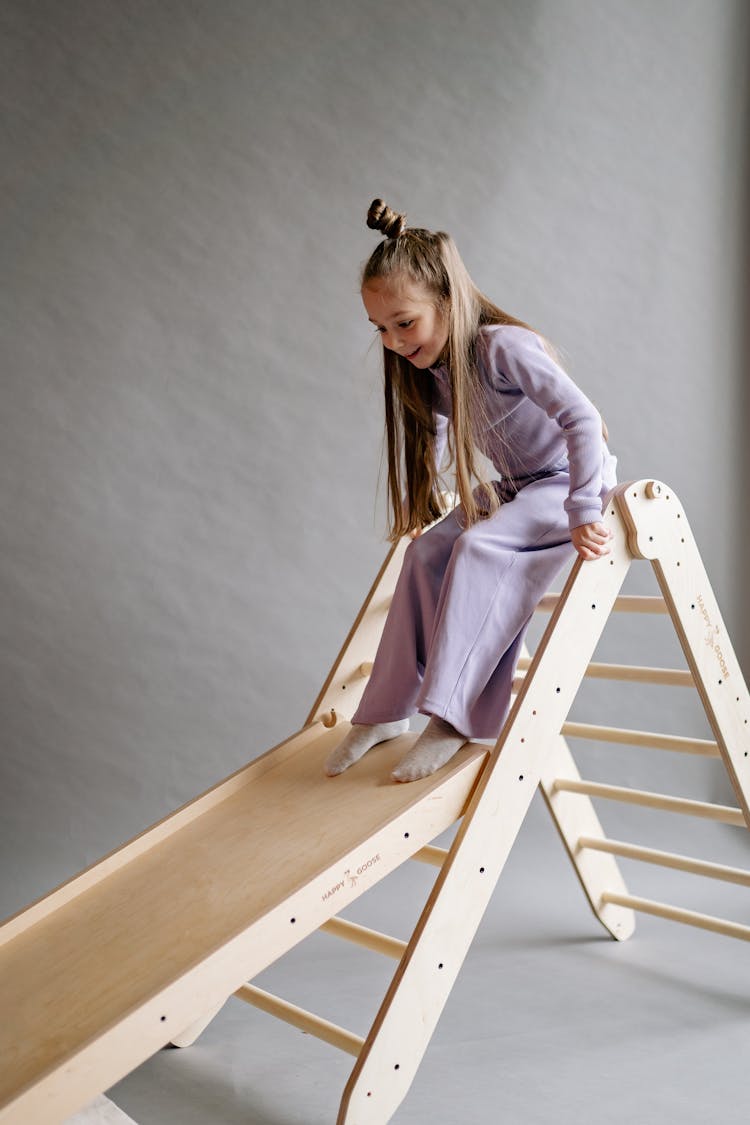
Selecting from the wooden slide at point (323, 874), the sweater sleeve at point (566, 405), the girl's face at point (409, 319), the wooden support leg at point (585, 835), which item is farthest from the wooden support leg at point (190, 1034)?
the girl's face at point (409, 319)

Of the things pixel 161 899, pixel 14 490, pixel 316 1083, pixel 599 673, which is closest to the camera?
pixel 161 899

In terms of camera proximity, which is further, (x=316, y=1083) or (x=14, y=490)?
(x=14, y=490)

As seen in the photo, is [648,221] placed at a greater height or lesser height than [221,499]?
greater

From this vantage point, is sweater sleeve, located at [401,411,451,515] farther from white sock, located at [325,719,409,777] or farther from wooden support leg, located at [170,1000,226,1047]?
wooden support leg, located at [170,1000,226,1047]

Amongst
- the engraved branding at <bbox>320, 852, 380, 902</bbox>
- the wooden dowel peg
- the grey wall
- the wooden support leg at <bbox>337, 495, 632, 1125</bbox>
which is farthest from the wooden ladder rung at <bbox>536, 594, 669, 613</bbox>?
the grey wall

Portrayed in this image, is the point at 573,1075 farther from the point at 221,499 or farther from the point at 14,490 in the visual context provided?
the point at 14,490

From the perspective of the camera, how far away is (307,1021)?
5.33 feet

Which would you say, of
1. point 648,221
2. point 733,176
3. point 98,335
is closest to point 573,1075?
point 98,335

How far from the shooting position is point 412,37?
2.90 m

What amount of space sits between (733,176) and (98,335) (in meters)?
1.92

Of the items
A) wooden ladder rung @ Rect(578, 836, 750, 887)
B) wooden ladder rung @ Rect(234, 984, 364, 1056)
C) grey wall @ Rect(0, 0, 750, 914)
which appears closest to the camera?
wooden ladder rung @ Rect(234, 984, 364, 1056)

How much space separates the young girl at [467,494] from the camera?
1682mm

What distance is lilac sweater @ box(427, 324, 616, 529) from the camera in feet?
5.50

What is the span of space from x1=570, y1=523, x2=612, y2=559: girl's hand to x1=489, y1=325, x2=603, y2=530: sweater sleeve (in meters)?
0.01
